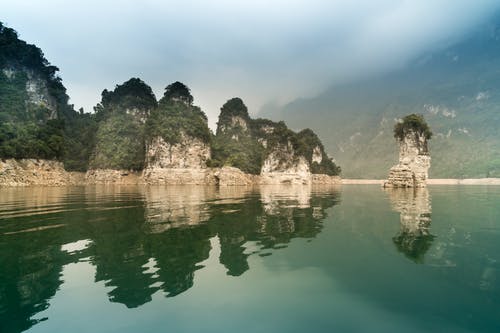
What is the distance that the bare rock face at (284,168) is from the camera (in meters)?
110

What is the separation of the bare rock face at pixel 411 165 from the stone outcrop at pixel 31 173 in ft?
262

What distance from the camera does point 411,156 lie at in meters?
63.0

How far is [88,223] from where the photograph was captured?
14.5 meters

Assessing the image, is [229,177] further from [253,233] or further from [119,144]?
[253,233]

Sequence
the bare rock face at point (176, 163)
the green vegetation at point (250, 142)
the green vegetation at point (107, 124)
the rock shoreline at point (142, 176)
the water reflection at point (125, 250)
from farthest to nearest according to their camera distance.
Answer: the green vegetation at point (250, 142), the bare rock face at point (176, 163), the green vegetation at point (107, 124), the rock shoreline at point (142, 176), the water reflection at point (125, 250)

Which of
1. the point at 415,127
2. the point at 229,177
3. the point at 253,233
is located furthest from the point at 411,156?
the point at 253,233

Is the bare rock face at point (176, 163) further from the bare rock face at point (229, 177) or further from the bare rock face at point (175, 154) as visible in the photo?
the bare rock face at point (229, 177)

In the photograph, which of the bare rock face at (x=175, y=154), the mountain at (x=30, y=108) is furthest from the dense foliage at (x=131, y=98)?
the bare rock face at (x=175, y=154)

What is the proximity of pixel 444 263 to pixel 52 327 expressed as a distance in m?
Answer: 8.75

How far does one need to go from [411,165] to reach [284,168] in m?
53.7

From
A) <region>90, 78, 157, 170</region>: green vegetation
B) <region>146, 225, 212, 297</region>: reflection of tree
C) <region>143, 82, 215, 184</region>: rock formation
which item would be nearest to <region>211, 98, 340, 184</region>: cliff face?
<region>143, 82, 215, 184</region>: rock formation

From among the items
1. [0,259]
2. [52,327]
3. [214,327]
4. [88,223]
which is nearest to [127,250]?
[0,259]

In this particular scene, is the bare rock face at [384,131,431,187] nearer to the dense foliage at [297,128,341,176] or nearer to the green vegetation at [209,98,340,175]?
the green vegetation at [209,98,340,175]

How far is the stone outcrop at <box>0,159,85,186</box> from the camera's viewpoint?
219ft
